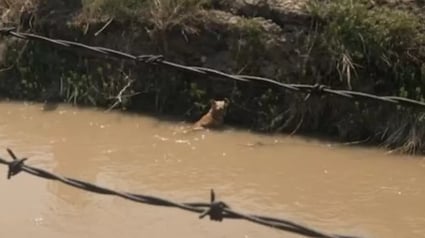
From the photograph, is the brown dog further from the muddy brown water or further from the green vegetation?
the green vegetation

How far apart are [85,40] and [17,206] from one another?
2.60 m

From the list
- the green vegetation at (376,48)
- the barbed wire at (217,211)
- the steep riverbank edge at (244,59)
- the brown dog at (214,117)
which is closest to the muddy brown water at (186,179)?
the brown dog at (214,117)

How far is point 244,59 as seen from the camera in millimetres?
6793

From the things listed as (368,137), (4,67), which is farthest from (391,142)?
(4,67)

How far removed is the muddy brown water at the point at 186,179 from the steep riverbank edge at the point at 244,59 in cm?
22

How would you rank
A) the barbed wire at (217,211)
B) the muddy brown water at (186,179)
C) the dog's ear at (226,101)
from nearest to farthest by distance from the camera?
the barbed wire at (217,211) < the muddy brown water at (186,179) < the dog's ear at (226,101)

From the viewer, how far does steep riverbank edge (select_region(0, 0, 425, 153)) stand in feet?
21.0

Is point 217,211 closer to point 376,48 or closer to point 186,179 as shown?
point 186,179

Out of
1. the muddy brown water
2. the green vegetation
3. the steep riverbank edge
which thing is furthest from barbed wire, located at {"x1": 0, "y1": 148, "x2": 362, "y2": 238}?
the green vegetation

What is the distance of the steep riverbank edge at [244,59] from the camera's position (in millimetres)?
6398

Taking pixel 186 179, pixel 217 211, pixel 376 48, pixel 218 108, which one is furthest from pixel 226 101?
pixel 217 211

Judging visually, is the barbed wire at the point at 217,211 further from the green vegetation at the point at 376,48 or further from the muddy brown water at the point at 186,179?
the green vegetation at the point at 376,48

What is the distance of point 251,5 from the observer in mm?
7004

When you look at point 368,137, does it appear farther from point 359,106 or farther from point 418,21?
point 418,21
